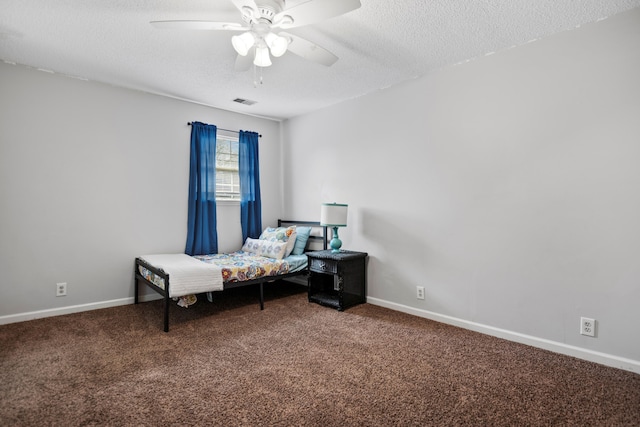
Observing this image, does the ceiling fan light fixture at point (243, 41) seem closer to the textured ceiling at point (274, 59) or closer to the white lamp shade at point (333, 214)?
the textured ceiling at point (274, 59)

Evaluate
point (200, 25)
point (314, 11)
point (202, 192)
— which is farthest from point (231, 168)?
point (314, 11)

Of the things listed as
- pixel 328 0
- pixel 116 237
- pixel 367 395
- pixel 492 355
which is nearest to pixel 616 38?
pixel 328 0

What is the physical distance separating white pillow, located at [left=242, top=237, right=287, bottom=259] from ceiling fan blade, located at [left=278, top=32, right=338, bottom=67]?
2.25 meters

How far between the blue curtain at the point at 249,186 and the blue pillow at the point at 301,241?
2.39 feet

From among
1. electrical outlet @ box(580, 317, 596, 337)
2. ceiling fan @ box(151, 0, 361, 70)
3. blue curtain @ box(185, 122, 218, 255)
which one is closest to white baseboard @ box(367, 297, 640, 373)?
electrical outlet @ box(580, 317, 596, 337)

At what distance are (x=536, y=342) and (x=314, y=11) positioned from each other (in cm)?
289

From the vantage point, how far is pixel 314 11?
1.89 m

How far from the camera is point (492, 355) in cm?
250

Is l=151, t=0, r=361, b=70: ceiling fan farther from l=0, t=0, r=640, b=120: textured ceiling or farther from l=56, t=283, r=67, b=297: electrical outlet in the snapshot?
l=56, t=283, r=67, b=297: electrical outlet

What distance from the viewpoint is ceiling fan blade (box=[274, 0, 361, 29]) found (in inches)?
70.1

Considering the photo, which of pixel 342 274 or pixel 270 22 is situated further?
pixel 342 274

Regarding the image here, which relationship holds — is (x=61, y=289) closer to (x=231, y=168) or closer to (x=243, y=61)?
(x=231, y=168)

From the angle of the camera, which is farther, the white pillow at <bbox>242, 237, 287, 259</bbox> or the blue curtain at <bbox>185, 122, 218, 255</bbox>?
the blue curtain at <bbox>185, 122, 218, 255</bbox>

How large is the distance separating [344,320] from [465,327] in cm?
112
